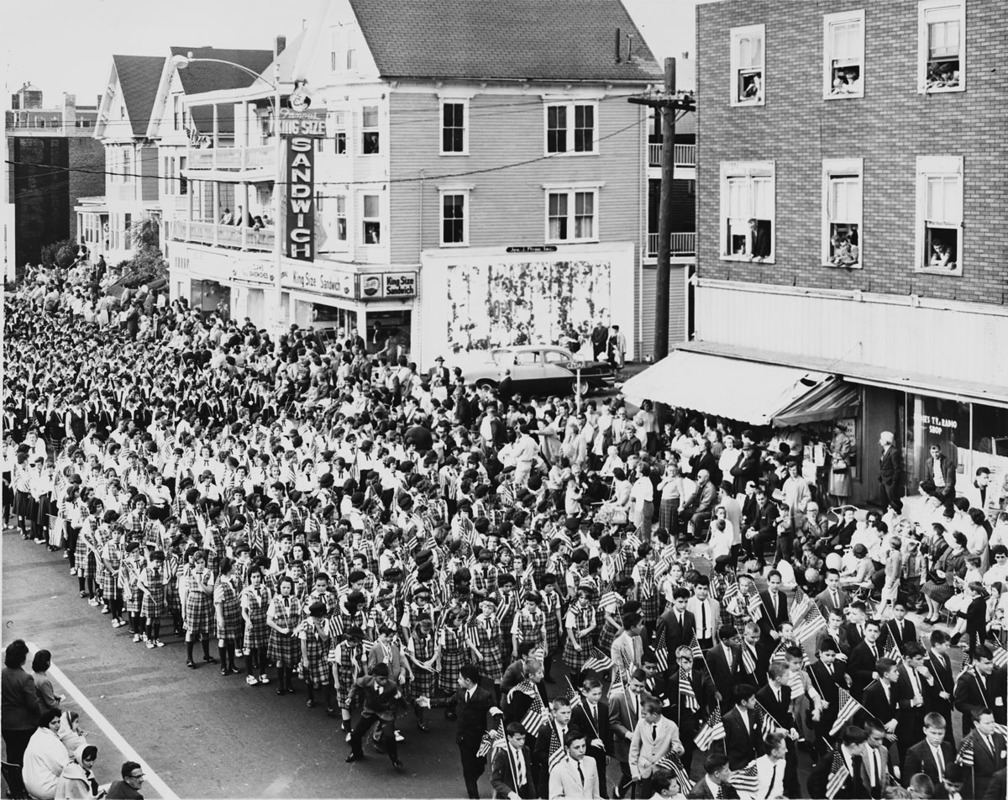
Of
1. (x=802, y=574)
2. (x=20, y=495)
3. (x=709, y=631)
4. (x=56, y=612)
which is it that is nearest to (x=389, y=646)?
(x=709, y=631)

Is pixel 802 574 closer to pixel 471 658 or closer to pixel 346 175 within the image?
pixel 471 658

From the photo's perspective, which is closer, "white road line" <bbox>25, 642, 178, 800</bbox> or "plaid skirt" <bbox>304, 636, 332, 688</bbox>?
"white road line" <bbox>25, 642, 178, 800</bbox>

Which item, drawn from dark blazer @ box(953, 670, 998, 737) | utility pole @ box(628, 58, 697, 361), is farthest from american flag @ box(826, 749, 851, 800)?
utility pole @ box(628, 58, 697, 361)

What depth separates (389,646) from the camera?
1714 cm

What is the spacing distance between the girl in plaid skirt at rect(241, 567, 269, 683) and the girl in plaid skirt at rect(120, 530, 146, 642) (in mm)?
2499

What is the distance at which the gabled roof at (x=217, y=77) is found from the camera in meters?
60.9

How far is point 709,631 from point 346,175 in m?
28.9

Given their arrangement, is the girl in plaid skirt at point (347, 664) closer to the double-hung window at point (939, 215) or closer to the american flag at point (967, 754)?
the american flag at point (967, 754)

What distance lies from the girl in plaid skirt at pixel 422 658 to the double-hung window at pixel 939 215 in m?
12.3

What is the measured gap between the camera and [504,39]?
44500mm

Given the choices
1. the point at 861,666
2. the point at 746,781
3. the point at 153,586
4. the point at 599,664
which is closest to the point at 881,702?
the point at 861,666

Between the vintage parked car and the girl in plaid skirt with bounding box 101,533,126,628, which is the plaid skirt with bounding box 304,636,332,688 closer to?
the girl in plaid skirt with bounding box 101,533,126,628

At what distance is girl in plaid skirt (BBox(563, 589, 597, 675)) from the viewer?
1792 cm

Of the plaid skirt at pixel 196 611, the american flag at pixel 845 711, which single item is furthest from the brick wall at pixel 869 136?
the plaid skirt at pixel 196 611
